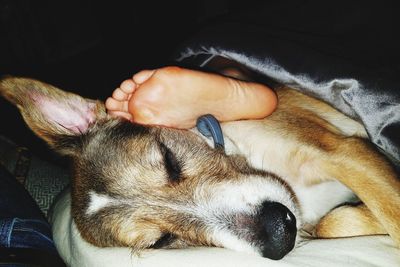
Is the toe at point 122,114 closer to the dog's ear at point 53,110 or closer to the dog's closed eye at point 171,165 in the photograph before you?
the dog's ear at point 53,110

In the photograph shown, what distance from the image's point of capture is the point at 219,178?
2018mm

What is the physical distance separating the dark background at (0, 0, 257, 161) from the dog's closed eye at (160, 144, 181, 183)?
2904mm

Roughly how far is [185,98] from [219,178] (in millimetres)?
439

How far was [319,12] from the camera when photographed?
262 cm

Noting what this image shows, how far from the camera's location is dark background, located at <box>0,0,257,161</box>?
198 inches

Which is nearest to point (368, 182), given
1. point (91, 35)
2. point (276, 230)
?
point (276, 230)

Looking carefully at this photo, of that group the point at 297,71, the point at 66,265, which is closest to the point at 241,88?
the point at 297,71

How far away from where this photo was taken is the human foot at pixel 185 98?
1832mm

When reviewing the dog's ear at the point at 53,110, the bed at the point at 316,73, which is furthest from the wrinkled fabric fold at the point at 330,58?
the dog's ear at the point at 53,110

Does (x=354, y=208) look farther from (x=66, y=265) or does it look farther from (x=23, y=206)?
(x=23, y=206)

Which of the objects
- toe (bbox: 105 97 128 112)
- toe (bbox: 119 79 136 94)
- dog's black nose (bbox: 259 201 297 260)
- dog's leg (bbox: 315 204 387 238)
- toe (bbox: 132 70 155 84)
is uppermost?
toe (bbox: 132 70 155 84)

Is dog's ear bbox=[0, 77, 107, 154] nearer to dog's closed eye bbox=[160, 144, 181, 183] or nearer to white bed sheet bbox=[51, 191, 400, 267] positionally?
dog's closed eye bbox=[160, 144, 181, 183]

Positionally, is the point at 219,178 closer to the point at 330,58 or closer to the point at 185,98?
the point at 185,98

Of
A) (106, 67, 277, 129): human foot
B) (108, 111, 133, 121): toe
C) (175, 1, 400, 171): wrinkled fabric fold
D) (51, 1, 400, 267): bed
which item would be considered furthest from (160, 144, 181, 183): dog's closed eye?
(175, 1, 400, 171): wrinkled fabric fold
